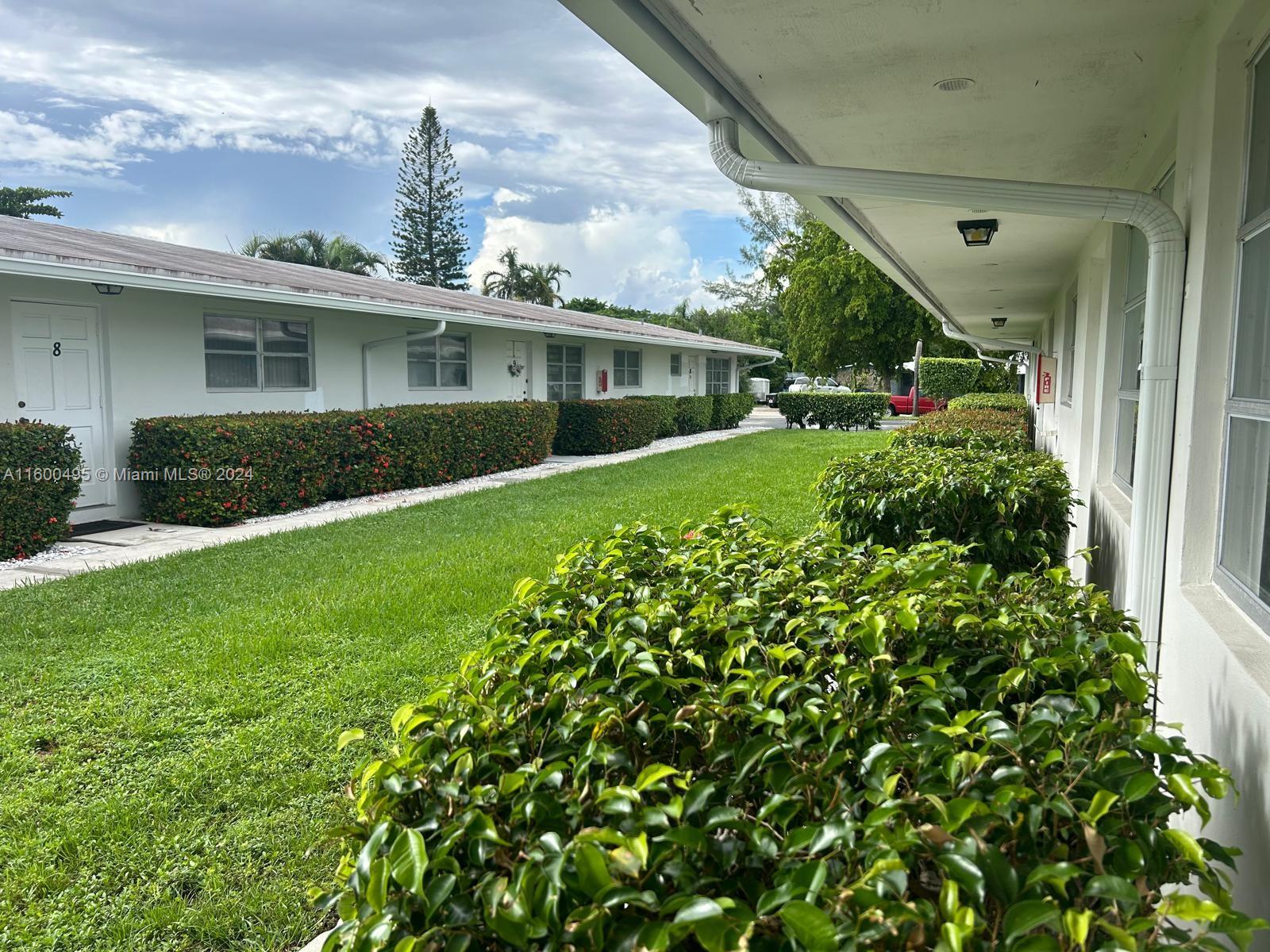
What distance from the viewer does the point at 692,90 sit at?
2777 millimetres

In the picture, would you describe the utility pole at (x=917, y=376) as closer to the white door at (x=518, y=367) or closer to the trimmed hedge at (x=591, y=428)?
the trimmed hedge at (x=591, y=428)

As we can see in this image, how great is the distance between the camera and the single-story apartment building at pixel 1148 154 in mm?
2086

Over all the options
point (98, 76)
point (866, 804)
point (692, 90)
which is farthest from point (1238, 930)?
point (98, 76)

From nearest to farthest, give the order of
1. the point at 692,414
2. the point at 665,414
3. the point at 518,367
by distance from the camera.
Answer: the point at 518,367, the point at 665,414, the point at 692,414

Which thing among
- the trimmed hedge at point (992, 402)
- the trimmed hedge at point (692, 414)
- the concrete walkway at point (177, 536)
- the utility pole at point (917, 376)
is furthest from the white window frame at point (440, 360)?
the utility pole at point (917, 376)

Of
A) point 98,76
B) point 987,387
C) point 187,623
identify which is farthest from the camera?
point 98,76

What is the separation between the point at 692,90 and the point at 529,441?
39.5ft

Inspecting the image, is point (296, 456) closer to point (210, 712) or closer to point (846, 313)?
point (210, 712)

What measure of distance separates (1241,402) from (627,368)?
1929 centimetres

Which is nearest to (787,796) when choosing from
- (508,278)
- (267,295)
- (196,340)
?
(267,295)

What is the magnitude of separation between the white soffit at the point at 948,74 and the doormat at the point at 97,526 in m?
7.84

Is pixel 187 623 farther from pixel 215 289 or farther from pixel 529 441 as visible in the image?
pixel 529 441

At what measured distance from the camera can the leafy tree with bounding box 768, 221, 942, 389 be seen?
29.5 meters

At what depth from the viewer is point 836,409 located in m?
24.0
